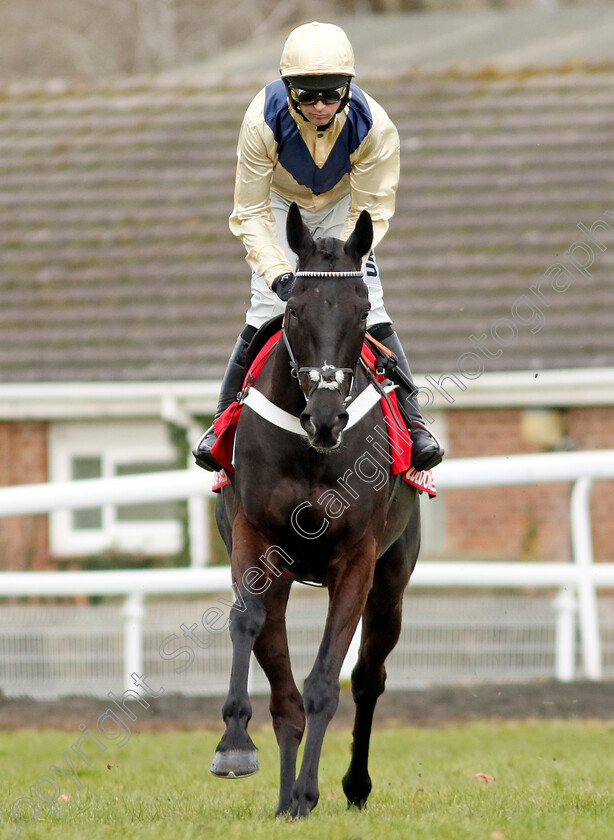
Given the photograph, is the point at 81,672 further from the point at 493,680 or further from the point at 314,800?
the point at 314,800

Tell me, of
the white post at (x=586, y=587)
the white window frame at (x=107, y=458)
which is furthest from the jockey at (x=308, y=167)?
the white window frame at (x=107, y=458)

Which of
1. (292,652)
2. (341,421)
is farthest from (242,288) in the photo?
(341,421)

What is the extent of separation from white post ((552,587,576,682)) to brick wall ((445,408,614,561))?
11.4 feet

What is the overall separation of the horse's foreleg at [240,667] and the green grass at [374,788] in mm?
221

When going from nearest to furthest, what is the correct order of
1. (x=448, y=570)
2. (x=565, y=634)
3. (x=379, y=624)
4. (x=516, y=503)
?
(x=379, y=624)
(x=448, y=570)
(x=565, y=634)
(x=516, y=503)

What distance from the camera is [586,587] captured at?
1020cm

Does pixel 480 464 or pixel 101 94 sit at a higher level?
pixel 101 94

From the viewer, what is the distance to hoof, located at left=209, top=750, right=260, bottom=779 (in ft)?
17.8

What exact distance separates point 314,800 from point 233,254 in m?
11.2

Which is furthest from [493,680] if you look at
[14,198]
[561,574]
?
[14,198]

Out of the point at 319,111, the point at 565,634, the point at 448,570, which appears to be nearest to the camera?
the point at 319,111

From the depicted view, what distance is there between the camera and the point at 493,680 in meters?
10.8

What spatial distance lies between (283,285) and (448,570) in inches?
189

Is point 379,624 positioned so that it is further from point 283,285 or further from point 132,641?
point 132,641
